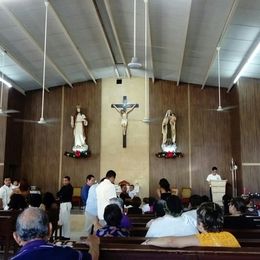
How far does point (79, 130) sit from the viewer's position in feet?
43.3

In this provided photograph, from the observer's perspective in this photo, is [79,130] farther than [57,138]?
No

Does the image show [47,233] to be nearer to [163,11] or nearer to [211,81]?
[163,11]

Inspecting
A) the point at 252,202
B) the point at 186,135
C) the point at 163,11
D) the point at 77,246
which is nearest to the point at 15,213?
the point at 77,246

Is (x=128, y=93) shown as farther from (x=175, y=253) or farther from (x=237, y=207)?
(x=175, y=253)

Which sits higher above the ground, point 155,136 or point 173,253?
point 155,136

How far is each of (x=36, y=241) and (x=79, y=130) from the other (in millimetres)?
11466

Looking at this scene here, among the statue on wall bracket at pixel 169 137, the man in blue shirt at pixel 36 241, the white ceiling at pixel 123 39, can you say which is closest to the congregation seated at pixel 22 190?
the white ceiling at pixel 123 39

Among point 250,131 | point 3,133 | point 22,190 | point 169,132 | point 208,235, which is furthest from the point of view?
point 169,132

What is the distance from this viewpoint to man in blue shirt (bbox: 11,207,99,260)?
173 cm

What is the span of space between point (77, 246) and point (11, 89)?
11096mm

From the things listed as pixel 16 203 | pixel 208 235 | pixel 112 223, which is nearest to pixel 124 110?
pixel 16 203

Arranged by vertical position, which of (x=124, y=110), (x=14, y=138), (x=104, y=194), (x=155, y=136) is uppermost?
(x=124, y=110)

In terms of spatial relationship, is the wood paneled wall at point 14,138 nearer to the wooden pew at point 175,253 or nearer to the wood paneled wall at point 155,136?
the wood paneled wall at point 155,136

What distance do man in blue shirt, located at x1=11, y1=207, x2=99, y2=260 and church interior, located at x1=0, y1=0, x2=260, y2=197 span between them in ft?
23.5
